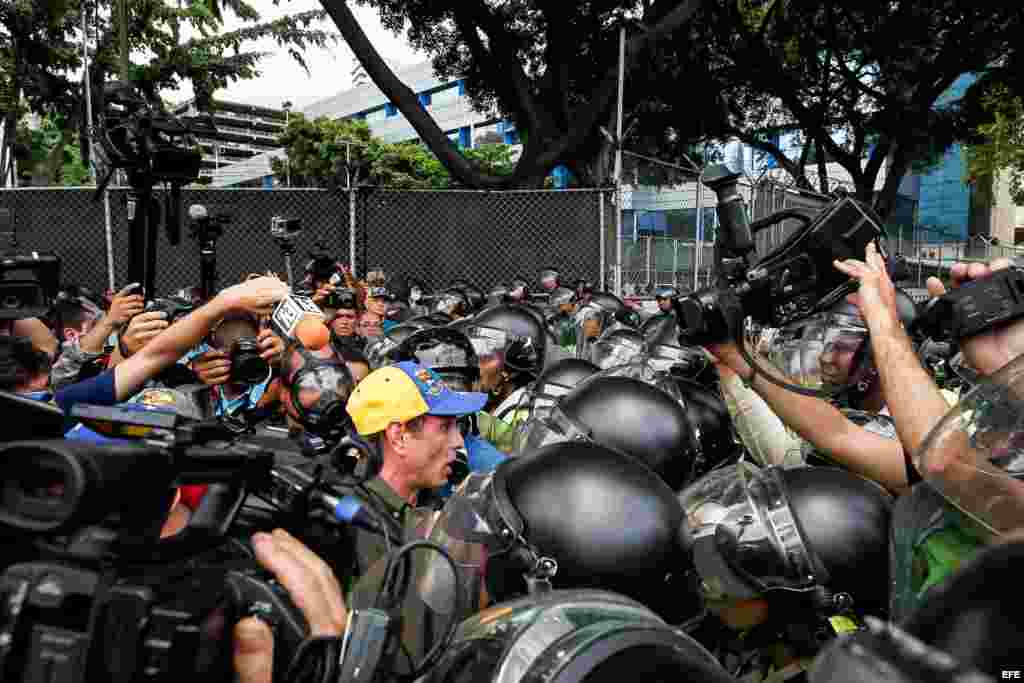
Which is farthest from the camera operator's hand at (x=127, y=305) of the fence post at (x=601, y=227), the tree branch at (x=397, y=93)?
the tree branch at (x=397, y=93)

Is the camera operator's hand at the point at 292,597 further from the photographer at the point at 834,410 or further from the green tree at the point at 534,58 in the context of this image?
the green tree at the point at 534,58

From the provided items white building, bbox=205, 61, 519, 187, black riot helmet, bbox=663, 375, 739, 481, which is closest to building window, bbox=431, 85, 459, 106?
white building, bbox=205, 61, 519, 187

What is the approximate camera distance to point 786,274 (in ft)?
8.84

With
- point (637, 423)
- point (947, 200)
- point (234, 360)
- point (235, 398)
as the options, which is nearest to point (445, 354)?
point (235, 398)

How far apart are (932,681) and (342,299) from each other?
6.08 m

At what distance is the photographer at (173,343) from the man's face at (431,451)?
0.76 meters

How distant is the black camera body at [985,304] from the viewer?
7.38 feet

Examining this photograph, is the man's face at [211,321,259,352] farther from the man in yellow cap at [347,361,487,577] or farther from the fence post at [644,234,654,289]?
the fence post at [644,234,654,289]

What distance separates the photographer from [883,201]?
24.3 m

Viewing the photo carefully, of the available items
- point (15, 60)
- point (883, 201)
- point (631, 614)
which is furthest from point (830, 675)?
point (883, 201)

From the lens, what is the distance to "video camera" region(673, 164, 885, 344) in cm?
270

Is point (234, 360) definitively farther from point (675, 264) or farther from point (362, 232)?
point (675, 264)

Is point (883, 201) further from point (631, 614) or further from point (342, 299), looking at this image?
point (631, 614)

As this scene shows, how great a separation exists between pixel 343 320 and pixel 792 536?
4365 mm
